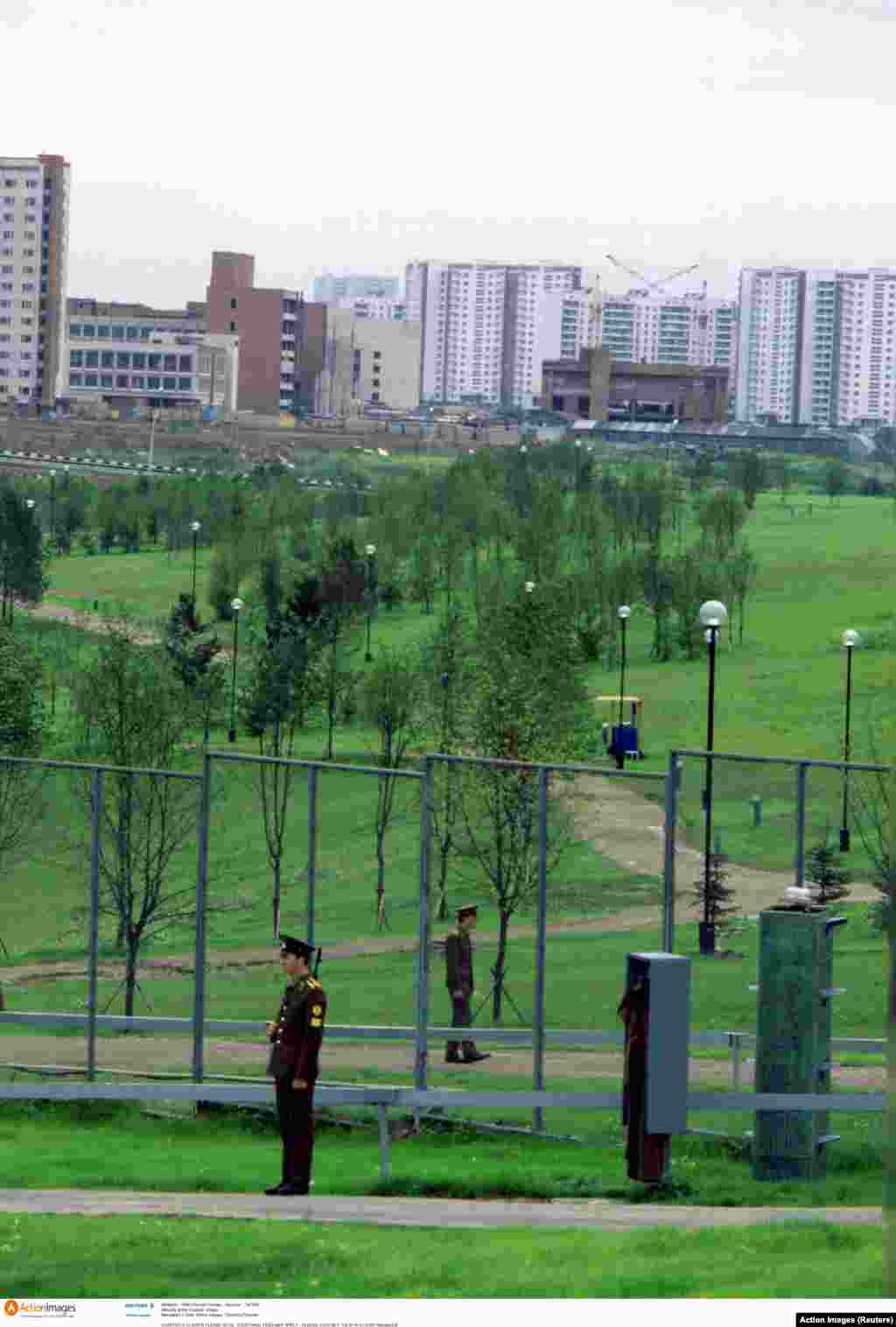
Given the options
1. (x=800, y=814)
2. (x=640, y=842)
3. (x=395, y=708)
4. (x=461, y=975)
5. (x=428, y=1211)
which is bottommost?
(x=395, y=708)

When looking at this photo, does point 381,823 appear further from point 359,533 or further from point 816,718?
point 359,533

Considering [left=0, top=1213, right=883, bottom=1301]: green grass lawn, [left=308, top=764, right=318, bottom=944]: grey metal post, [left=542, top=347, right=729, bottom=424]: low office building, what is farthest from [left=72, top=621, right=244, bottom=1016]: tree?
[left=542, top=347, right=729, bottom=424]: low office building

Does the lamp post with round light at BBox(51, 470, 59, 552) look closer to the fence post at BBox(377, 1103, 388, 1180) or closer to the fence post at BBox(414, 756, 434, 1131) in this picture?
the fence post at BBox(414, 756, 434, 1131)

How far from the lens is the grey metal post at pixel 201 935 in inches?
533

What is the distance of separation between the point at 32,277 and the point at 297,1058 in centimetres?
17062

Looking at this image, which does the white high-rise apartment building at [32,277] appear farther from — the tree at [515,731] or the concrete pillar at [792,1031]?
the concrete pillar at [792,1031]

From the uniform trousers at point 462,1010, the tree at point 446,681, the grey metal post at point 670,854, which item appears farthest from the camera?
the tree at point 446,681

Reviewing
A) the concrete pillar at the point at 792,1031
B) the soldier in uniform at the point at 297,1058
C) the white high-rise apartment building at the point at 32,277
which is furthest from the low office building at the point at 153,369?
the soldier in uniform at the point at 297,1058

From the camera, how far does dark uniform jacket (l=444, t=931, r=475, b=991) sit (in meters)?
14.0

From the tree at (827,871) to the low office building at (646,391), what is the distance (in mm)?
160893

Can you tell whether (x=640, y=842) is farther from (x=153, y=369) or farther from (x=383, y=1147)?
(x=153, y=369)

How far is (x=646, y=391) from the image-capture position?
7106 inches

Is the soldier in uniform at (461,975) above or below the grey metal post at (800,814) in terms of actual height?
below

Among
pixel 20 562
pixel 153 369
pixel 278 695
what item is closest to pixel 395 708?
pixel 278 695
